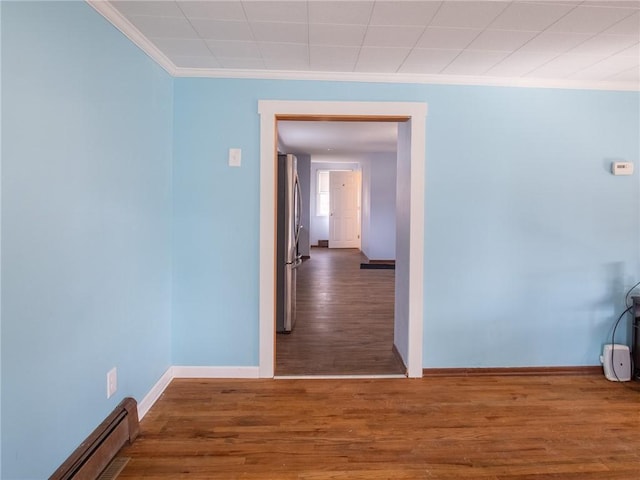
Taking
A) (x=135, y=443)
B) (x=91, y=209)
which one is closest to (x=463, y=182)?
(x=91, y=209)

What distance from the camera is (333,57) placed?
2.63 metres

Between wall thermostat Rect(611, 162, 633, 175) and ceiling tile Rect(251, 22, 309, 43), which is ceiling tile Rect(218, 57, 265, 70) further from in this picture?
wall thermostat Rect(611, 162, 633, 175)

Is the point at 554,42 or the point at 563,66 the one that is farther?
the point at 563,66

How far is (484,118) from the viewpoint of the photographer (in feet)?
9.91

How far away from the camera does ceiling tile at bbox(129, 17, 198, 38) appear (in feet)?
6.99

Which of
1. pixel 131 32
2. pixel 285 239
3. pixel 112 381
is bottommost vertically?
pixel 112 381

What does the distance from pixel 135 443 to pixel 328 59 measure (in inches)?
102

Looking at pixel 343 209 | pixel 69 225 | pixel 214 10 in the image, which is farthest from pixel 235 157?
pixel 343 209

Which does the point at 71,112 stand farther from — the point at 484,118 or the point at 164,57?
the point at 484,118

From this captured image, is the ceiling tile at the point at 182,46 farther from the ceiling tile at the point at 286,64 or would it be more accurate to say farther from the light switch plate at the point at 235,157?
the light switch plate at the point at 235,157

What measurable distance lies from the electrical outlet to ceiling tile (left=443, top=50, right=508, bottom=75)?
9.02ft

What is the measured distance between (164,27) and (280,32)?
639 mm

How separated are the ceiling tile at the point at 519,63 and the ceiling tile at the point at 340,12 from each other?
3.63 feet

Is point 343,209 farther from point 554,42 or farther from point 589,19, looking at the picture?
point 589,19
